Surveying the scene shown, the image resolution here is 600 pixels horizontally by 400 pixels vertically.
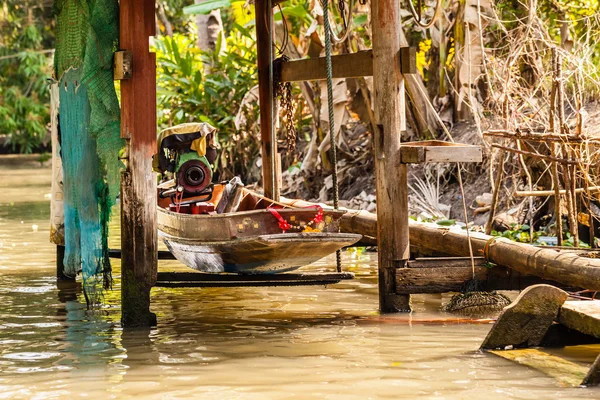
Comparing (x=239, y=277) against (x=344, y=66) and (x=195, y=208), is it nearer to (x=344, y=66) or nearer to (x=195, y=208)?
(x=195, y=208)

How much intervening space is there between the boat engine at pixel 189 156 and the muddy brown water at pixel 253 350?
3.65ft

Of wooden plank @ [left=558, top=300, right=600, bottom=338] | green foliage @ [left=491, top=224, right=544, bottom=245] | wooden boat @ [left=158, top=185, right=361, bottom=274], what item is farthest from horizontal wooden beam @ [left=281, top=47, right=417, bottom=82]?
green foliage @ [left=491, top=224, right=544, bottom=245]

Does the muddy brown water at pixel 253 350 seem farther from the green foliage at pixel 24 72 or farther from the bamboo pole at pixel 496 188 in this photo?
the green foliage at pixel 24 72

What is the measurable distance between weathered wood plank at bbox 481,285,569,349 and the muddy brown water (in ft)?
0.67

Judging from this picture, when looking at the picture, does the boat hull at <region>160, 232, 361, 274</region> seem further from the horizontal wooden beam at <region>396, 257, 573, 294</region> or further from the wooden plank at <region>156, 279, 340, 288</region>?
the horizontal wooden beam at <region>396, 257, 573, 294</region>

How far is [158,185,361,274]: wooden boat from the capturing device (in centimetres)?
852

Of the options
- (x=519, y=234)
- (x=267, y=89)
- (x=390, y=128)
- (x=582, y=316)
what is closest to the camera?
(x=582, y=316)

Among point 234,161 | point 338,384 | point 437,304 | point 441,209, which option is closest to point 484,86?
point 441,209

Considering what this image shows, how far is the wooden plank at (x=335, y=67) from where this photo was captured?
9.20 metres

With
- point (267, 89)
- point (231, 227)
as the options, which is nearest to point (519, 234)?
point (267, 89)

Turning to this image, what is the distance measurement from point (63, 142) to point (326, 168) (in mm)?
8474

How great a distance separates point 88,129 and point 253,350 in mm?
2750

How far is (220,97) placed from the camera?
20672mm

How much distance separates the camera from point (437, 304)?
32.0 ft
